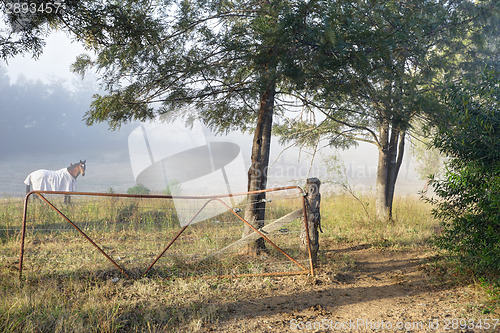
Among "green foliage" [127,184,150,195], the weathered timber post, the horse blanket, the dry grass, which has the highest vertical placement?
the horse blanket

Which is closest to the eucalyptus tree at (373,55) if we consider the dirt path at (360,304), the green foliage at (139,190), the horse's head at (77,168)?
the dirt path at (360,304)

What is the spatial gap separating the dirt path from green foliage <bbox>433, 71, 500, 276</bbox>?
59 cm

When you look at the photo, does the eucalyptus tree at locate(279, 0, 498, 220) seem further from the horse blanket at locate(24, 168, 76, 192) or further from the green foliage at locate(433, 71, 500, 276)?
the horse blanket at locate(24, 168, 76, 192)

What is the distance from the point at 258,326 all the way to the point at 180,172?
4.70 metres

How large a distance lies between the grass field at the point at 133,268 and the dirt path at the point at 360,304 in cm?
22

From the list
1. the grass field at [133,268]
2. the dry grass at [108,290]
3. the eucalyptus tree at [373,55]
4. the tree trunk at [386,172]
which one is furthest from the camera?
the tree trunk at [386,172]

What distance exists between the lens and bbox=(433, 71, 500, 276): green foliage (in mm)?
4652

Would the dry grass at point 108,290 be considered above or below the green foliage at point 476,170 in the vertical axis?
below

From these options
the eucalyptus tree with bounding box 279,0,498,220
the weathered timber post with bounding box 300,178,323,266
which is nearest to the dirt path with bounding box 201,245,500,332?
the weathered timber post with bounding box 300,178,323,266

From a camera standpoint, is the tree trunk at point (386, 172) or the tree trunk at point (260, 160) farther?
the tree trunk at point (386, 172)

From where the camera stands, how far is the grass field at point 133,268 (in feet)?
13.1

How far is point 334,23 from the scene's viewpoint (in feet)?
17.1

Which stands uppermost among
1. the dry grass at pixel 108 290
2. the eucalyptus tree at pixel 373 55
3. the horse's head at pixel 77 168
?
the eucalyptus tree at pixel 373 55

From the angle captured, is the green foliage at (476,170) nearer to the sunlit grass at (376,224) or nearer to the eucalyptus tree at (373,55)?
the eucalyptus tree at (373,55)
